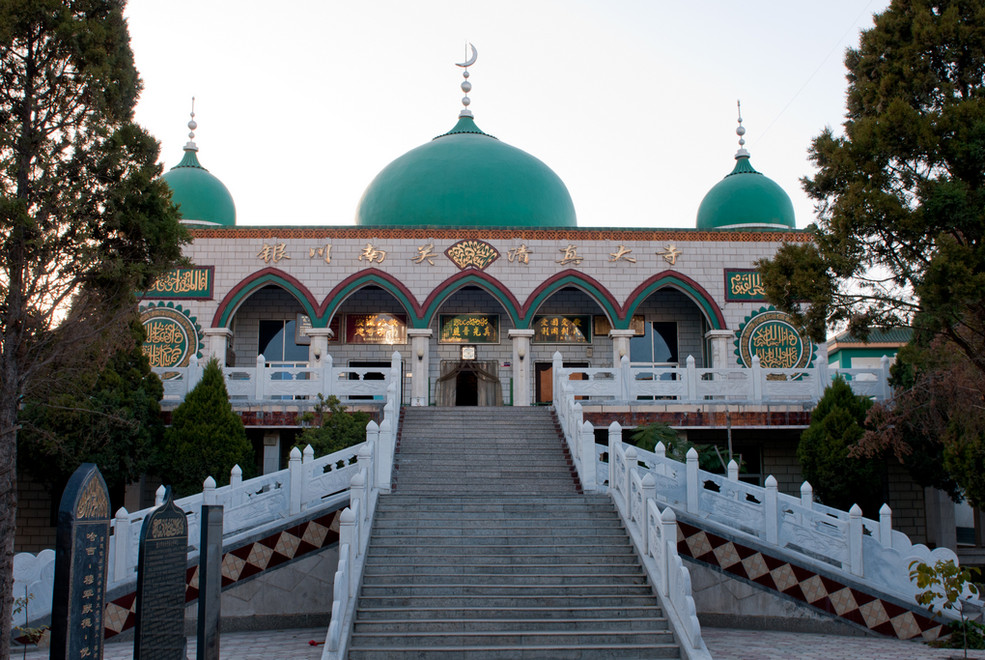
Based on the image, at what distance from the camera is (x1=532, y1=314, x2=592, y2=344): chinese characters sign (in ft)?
69.6

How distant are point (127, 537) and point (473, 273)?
10530 millimetres

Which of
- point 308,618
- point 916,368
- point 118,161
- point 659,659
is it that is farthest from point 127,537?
point 916,368

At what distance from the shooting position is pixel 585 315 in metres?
21.3

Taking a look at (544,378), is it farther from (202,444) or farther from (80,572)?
(80,572)

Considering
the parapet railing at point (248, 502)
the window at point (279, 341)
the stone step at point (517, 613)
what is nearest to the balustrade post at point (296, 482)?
the parapet railing at point (248, 502)

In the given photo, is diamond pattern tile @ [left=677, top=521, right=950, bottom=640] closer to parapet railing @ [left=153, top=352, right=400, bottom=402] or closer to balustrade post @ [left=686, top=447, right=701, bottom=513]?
balustrade post @ [left=686, top=447, right=701, bottom=513]

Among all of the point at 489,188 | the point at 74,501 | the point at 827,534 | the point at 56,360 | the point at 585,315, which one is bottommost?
the point at 827,534

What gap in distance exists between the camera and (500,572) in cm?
980

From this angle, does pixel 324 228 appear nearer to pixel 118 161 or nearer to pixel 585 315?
pixel 585 315

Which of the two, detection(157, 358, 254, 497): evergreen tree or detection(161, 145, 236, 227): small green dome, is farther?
detection(161, 145, 236, 227): small green dome

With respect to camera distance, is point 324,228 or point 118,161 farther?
point 324,228

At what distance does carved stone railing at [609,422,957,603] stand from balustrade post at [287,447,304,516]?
4162 mm

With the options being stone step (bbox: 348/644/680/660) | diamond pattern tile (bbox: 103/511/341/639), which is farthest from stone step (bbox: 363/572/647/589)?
diamond pattern tile (bbox: 103/511/341/639)

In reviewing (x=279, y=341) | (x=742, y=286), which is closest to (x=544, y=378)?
→ (x=742, y=286)
